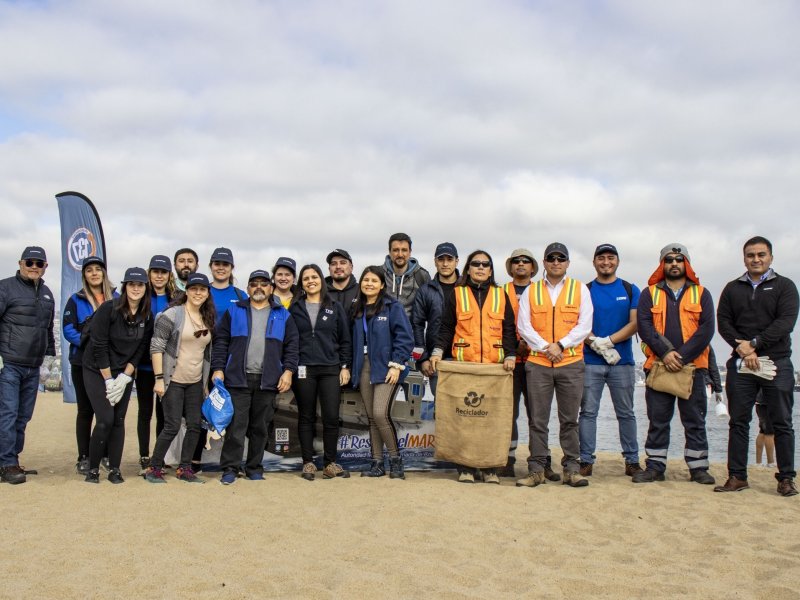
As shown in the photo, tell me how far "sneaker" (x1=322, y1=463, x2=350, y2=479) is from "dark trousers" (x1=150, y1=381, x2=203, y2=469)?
3.95ft

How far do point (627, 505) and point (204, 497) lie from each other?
11.1 ft

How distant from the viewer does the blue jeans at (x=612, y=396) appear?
6.23 metres

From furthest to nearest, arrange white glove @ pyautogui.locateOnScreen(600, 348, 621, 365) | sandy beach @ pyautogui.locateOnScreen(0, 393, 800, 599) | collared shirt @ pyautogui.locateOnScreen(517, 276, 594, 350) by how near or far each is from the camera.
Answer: white glove @ pyautogui.locateOnScreen(600, 348, 621, 365) → collared shirt @ pyautogui.locateOnScreen(517, 276, 594, 350) → sandy beach @ pyautogui.locateOnScreen(0, 393, 800, 599)

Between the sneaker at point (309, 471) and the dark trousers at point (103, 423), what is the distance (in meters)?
1.59

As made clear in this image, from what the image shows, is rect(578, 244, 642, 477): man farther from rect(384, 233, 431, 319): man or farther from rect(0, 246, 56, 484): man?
rect(0, 246, 56, 484): man

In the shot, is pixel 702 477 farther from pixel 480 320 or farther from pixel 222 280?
pixel 222 280

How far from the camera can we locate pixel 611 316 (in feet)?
20.7

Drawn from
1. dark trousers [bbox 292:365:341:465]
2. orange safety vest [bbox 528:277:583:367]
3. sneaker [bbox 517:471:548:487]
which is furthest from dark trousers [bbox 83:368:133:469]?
orange safety vest [bbox 528:277:583:367]

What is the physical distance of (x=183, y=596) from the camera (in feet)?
10.5

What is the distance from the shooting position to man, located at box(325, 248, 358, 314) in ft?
20.9

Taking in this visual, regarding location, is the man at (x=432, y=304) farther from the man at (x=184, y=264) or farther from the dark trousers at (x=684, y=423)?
the man at (x=184, y=264)

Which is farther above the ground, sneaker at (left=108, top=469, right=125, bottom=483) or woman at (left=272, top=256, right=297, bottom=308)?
woman at (left=272, top=256, right=297, bottom=308)

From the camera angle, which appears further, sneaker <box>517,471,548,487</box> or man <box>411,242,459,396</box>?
man <box>411,242,459,396</box>

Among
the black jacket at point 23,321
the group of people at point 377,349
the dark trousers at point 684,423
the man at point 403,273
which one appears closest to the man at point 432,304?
the group of people at point 377,349
